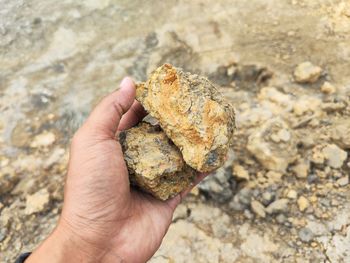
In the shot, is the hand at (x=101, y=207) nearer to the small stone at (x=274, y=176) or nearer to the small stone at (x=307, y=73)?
the small stone at (x=274, y=176)

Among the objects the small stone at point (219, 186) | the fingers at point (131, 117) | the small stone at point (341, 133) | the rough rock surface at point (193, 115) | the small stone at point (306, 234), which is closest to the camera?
the rough rock surface at point (193, 115)

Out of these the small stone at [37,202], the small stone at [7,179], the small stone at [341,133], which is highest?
the small stone at [7,179]

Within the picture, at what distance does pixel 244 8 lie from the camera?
428 centimetres

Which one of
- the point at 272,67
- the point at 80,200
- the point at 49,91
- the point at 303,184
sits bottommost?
the point at 303,184

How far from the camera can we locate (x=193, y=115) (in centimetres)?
227

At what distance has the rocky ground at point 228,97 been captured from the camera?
2996mm

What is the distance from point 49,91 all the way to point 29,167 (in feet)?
2.54

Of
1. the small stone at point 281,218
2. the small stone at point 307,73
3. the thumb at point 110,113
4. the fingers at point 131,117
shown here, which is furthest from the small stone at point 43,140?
the small stone at point 307,73

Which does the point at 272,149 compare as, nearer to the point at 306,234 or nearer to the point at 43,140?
the point at 306,234

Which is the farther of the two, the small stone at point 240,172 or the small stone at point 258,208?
the small stone at point 240,172

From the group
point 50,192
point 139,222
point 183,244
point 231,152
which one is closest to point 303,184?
point 231,152

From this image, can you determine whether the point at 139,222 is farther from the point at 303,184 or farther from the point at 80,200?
the point at 303,184

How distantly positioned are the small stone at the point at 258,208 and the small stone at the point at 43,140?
66.3 inches

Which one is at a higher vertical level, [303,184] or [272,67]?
[272,67]
